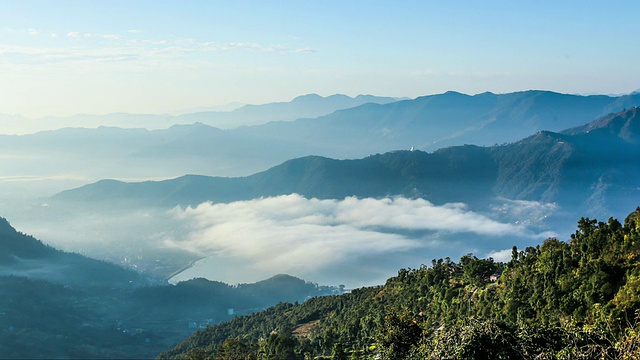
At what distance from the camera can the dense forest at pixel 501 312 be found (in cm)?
2089

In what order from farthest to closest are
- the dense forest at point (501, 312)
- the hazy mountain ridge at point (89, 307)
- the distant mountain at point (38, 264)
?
the distant mountain at point (38, 264) → the hazy mountain ridge at point (89, 307) → the dense forest at point (501, 312)

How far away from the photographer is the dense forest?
20.9 m

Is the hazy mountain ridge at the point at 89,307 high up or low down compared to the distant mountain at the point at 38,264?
down

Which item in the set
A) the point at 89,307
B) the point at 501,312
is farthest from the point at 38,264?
the point at 501,312

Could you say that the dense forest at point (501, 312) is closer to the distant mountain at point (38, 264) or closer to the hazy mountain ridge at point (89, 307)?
the hazy mountain ridge at point (89, 307)

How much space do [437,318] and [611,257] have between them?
60.4 feet

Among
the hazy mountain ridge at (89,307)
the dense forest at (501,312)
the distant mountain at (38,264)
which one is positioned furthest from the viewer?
the distant mountain at (38,264)

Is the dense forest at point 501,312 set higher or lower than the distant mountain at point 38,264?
lower

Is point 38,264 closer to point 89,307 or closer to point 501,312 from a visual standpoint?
point 89,307

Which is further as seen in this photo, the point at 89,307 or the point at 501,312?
the point at 89,307

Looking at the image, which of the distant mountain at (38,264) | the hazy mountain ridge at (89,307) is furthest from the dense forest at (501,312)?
the distant mountain at (38,264)

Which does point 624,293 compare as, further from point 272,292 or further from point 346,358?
point 272,292

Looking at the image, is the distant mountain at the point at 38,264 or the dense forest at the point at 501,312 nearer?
the dense forest at the point at 501,312

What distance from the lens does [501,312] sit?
1783 inches
